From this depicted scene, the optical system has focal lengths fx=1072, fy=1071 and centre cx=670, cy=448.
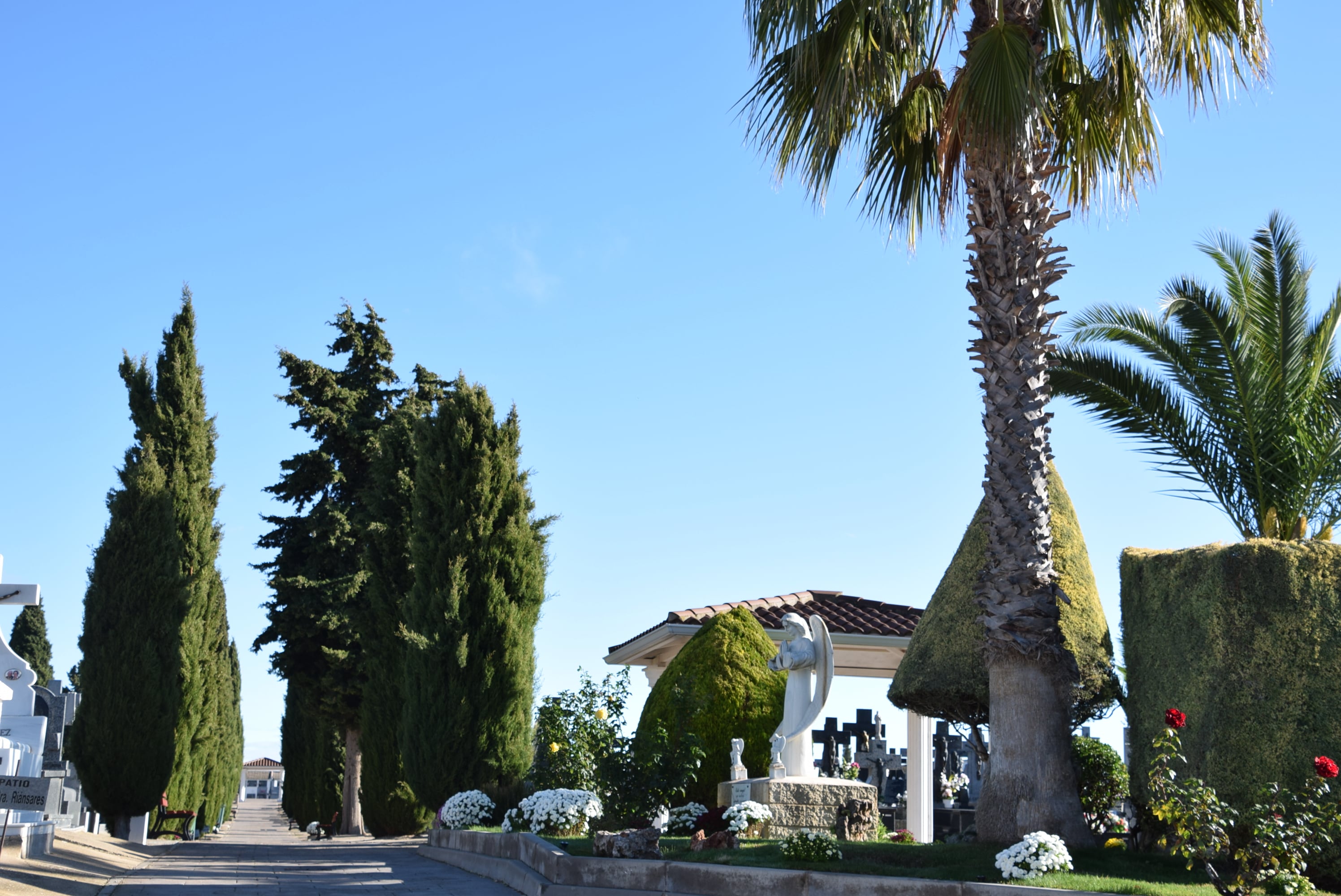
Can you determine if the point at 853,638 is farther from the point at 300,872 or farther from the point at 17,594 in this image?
the point at 17,594

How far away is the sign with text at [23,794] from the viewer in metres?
10.2

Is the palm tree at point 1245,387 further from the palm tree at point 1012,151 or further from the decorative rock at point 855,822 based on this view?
Result: the decorative rock at point 855,822

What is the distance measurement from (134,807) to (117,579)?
4.07 m

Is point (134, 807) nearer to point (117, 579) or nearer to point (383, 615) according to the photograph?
point (117, 579)

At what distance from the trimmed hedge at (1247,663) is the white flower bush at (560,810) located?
591 cm

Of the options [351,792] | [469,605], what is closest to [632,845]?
[469,605]

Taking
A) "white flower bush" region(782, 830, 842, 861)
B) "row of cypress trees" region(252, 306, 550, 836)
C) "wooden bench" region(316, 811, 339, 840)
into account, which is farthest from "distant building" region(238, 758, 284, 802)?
"white flower bush" region(782, 830, 842, 861)

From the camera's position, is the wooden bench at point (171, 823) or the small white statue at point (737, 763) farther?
the wooden bench at point (171, 823)

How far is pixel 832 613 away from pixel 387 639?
367 inches

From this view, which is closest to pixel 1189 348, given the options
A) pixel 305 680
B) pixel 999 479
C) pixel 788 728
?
pixel 999 479

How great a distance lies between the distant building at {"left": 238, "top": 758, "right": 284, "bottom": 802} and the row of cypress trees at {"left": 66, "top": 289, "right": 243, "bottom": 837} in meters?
106

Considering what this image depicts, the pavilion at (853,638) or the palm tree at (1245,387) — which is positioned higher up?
the palm tree at (1245,387)

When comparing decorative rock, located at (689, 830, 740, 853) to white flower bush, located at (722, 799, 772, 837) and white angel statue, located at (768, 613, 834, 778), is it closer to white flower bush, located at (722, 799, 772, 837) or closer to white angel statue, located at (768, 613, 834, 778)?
white flower bush, located at (722, 799, 772, 837)

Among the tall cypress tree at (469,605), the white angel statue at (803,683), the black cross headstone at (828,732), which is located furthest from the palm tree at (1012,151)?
the black cross headstone at (828,732)
